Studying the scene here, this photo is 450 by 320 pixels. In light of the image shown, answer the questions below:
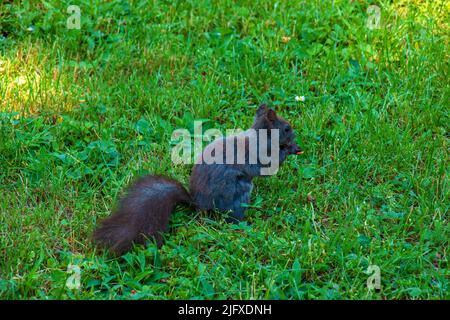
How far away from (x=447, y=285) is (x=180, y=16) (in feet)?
13.4

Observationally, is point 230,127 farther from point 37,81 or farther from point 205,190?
point 37,81

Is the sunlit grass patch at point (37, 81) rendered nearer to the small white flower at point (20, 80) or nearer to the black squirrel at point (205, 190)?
the small white flower at point (20, 80)

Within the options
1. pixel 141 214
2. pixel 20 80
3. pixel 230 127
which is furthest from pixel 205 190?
pixel 20 80

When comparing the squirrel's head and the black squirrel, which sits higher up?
the squirrel's head

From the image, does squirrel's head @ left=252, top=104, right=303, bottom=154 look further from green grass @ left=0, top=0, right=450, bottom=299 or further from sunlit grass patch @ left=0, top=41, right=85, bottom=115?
sunlit grass patch @ left=0, top=41, right=85, bottom=115

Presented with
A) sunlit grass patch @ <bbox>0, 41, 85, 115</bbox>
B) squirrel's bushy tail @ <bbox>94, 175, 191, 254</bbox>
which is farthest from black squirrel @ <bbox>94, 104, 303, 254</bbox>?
sunlit grass patch @ <bbox>0, 41, 85, 115</bbox>

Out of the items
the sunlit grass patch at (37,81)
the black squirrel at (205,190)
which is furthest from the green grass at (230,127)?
the black squirrel at (205,190)

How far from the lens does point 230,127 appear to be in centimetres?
597

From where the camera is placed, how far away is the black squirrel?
14.8 feet

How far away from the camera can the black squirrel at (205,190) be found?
14.8 feet

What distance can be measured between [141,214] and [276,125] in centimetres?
126

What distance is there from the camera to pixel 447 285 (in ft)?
13.9
